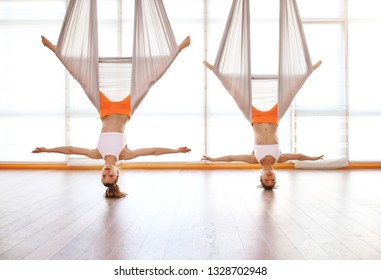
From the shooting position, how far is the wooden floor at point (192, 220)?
72.2 inches

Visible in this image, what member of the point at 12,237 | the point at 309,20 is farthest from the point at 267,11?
the point at 12,237

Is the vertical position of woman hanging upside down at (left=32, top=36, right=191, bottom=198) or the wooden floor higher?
woman hanging upside down at (left=32, top=36, right=191, bottom=198)

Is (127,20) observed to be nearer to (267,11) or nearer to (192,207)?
(267,11)

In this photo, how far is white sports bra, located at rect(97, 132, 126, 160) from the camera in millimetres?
3232

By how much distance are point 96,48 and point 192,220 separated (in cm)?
158

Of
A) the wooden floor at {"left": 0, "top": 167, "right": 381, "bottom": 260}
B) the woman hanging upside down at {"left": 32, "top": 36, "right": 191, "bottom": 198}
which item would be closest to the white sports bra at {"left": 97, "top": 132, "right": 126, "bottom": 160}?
the woman hanging upside down at {"left": 32, "top": 36, "right": 191, "bottom": 198}

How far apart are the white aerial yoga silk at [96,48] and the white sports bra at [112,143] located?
25cm

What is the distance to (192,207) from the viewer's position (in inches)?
114

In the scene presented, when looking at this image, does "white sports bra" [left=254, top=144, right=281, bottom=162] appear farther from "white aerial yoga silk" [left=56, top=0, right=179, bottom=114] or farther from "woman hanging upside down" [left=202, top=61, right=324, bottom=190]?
"white aerial yoga silk" [left=56, top=0, right=179, bottom=114]

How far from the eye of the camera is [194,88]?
19.1ft

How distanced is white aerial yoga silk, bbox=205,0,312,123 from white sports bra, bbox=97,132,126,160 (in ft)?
3.44

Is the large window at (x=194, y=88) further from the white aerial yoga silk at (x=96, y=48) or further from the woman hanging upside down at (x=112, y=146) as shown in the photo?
the white aerial yoga silk at (x=96, y=48)

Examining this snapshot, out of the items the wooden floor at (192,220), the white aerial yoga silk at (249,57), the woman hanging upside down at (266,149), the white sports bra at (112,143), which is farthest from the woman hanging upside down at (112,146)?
the woman hanging upside down at (266,149)

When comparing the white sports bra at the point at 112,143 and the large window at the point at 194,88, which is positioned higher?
the large window at the point at 194,88
